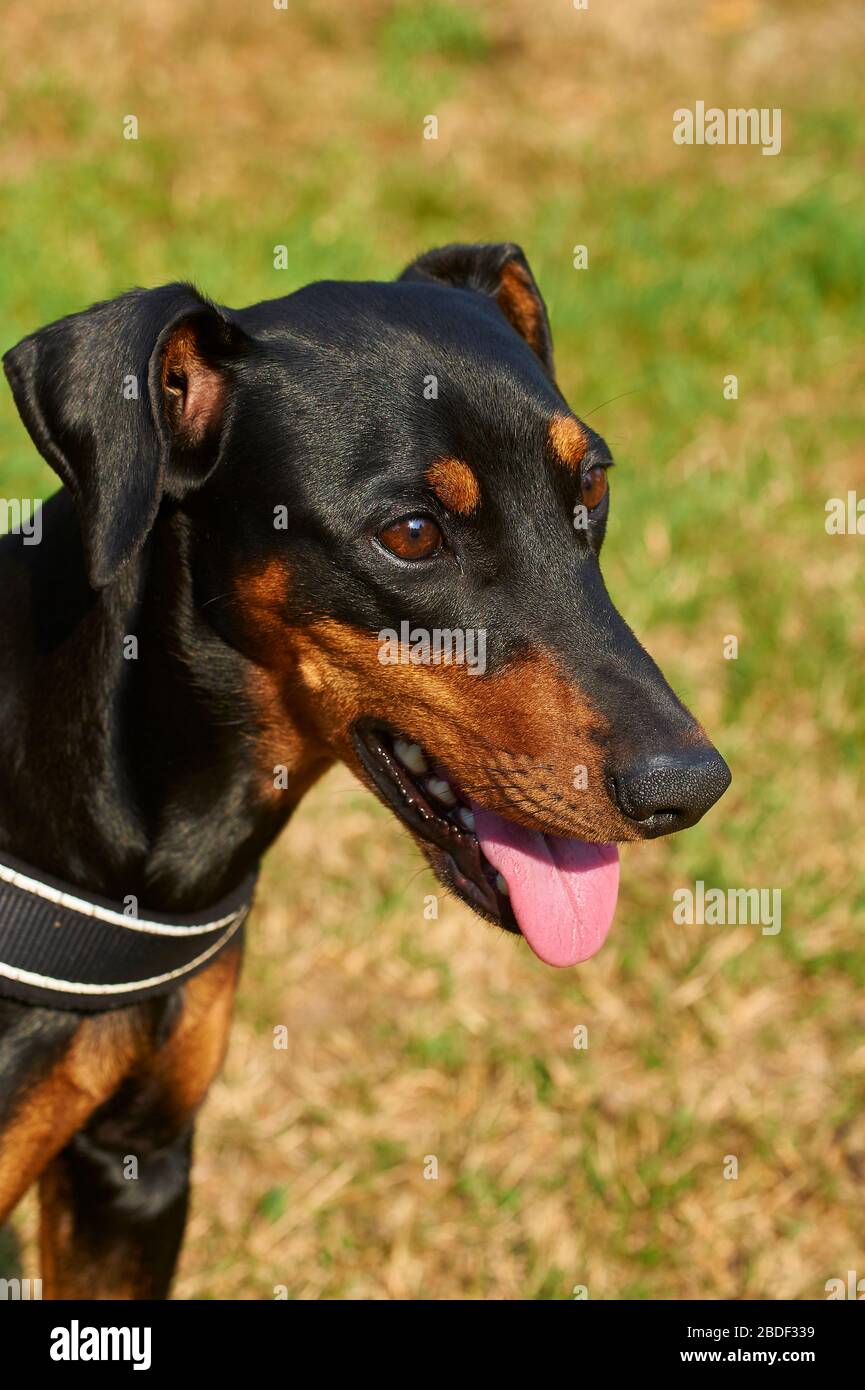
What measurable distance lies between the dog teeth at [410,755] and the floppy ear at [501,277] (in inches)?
37.9

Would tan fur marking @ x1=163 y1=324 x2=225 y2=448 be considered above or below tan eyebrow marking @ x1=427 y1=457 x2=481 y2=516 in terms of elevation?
above

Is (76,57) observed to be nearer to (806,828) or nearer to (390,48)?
(390,48)

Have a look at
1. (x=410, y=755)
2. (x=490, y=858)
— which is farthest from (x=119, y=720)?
(x=490, y=858)

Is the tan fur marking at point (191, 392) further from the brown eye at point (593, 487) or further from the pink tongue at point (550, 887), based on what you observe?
the pink tongue at point (550, 887)

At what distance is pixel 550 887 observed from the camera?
286 centimetres

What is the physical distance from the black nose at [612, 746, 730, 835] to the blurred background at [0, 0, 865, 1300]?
1.74 meters

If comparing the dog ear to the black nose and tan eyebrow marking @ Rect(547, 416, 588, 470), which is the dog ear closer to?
tan eyebrow marking @ Rect(547, 416, 588, 470)

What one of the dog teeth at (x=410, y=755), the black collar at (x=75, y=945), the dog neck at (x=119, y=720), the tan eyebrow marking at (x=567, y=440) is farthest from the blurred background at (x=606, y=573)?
the tan eyebrow marking at (x=567, y=440)

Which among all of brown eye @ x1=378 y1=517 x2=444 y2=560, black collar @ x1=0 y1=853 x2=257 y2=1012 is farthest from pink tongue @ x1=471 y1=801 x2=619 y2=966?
black collar @ x1=0 y1=853 x2=257 y2=1012

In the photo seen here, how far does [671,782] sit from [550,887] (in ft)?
1.44

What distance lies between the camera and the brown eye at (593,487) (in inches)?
116

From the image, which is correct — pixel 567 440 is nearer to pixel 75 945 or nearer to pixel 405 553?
pixel 405 553

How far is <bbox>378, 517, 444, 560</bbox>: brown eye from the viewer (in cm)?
268

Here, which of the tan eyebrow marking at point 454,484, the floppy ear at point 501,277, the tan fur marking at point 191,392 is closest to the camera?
the tan eyebrow marking at point 454,484
